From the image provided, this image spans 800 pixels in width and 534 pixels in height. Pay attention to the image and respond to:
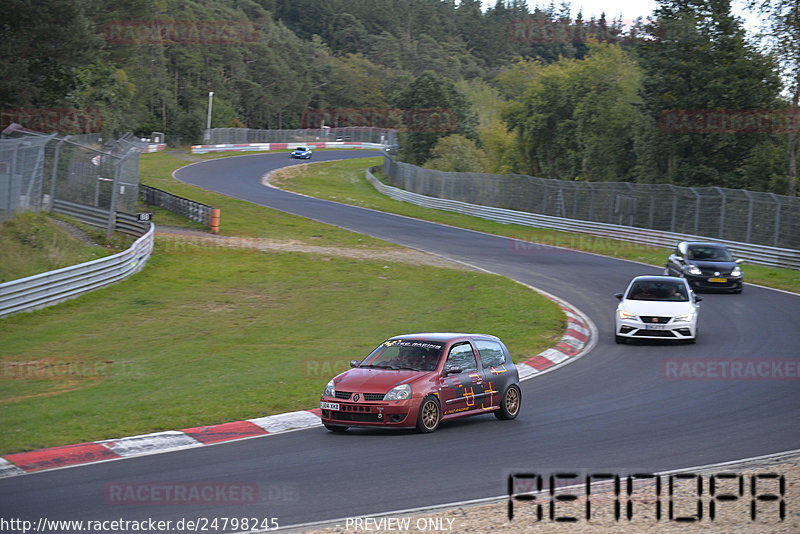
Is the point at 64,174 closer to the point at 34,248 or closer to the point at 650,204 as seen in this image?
the point at 34,248

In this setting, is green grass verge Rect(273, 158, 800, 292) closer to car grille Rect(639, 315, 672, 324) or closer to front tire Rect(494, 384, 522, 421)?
car grille Rect(639, 315, 672, 324)

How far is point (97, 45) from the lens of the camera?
115 feet

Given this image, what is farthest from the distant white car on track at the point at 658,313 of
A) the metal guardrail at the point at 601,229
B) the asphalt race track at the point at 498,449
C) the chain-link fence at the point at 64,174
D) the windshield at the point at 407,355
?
the chain-link fence at the point at 64,174

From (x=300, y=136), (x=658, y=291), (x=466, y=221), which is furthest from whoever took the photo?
(x=300, y=136)

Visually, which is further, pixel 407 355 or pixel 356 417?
pixel 407 355

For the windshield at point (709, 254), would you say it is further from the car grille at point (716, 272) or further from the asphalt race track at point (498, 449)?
the asphalt race track at point (498, 449)

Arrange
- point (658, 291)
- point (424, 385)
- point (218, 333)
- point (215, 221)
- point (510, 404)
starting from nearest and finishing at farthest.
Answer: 1. point (424, 385)
2. point (510, 404)
3. point (218, 333)
4. point (658, 291)
5. point (215, 221)

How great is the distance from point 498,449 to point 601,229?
1327 inches

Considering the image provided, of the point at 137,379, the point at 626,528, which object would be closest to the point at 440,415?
the point at 626,528

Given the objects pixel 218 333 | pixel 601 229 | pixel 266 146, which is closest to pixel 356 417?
pixel 218 333

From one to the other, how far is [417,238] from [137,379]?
2636 centimetres

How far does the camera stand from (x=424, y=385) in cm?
1147

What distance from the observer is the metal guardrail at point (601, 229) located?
33.1 metres

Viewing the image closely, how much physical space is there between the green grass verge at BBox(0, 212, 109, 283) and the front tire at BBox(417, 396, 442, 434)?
1409 centimetres
